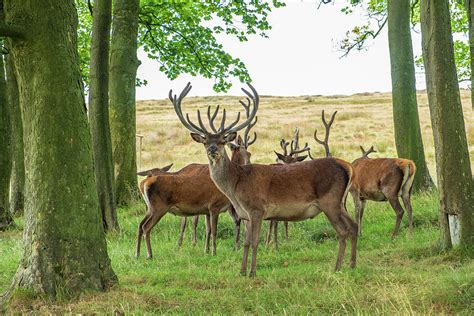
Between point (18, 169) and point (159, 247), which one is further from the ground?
point (18, 169)

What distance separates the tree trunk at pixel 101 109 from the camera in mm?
11039

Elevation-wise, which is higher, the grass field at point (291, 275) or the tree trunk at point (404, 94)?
the tree trunk at point (404, 94)

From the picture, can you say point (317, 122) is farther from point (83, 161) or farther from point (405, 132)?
point (83, 161)

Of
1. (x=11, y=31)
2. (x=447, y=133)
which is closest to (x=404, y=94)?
(x=447, y=133)

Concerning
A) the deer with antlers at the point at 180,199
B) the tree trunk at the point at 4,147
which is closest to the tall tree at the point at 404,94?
the deer with antlers at the point at 180,199

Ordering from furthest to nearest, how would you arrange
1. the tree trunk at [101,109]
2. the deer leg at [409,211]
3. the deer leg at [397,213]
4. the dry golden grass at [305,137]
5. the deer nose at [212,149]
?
the dry golden grass at [305,137]
the tree trunk at [101,109]
the deer leg at [409,211]
the deer leg at [397,213]
the deer nose at [212,149]

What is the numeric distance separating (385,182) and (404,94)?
3.21m

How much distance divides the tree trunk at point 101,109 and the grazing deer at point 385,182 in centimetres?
422

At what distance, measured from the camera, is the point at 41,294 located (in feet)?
20.6

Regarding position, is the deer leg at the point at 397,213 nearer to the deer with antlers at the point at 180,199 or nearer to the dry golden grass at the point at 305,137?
the deer with antlers at the point at 180,199

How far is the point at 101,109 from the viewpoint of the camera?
36.4 ft

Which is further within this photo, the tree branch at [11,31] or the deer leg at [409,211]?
the deer leg at [409,211]

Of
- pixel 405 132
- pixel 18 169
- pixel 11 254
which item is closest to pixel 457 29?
pixel 405 132

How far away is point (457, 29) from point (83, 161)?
1720 cm
